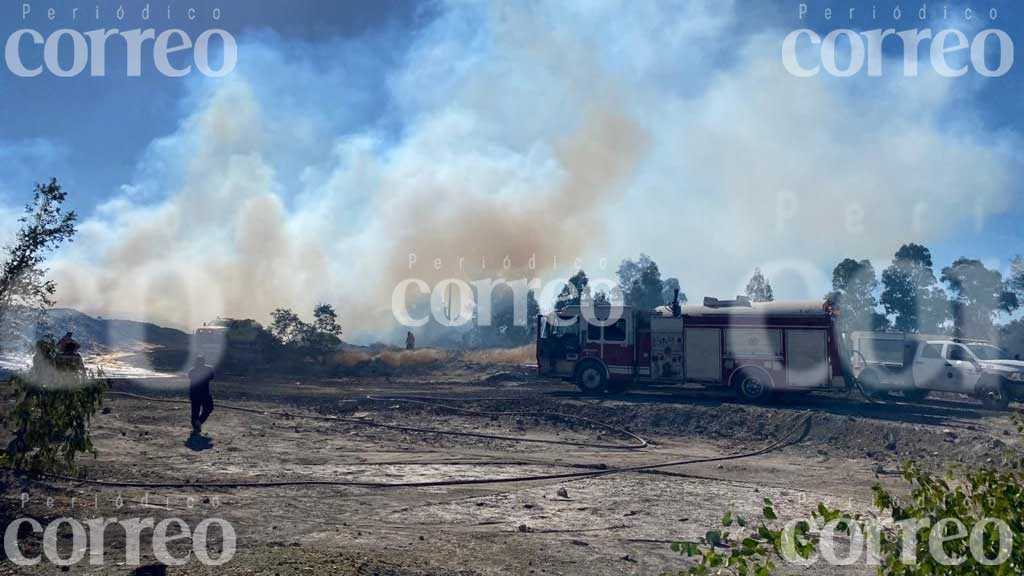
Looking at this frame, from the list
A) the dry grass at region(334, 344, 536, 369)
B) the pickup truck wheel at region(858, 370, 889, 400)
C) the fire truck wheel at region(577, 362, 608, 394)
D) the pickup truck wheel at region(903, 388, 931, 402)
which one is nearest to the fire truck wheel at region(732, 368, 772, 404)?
the pickup truck wheel at region(858, 370, 889, 400)

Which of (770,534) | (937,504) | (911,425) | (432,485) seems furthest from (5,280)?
(911,425)

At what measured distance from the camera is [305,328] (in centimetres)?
4122

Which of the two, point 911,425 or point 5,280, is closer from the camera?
point 5,280

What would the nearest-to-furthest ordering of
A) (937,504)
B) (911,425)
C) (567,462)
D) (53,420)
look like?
(937,504) < (53,420) < (567,462) < (911,425)

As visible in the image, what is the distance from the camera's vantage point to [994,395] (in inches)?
779

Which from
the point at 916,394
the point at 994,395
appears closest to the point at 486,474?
the point at 994,395

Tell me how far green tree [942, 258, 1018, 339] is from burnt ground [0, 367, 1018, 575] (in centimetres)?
4532

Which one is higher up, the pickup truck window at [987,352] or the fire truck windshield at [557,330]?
the fire truck windshield at [557,330]

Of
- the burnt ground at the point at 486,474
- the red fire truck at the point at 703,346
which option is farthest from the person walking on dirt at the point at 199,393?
the red fire truck at the point at 703,346

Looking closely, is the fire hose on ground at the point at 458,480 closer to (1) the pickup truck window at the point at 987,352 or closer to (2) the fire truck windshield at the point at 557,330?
(2) the fire truck windshield at the point at 557,330

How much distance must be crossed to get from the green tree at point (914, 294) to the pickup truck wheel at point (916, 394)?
41.7 m

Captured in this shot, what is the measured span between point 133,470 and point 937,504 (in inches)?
410

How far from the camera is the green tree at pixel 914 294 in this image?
59062 mm

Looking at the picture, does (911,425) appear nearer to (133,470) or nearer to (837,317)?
(837,317)
